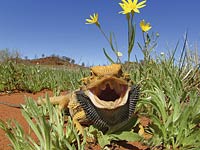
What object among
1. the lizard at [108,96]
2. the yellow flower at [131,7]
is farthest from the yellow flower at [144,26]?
the lizard at [108,96]

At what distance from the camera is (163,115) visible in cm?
188

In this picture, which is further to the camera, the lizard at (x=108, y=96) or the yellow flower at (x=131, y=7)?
the yellow flower at (x=131, y=7)

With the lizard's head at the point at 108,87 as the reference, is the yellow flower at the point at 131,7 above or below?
above

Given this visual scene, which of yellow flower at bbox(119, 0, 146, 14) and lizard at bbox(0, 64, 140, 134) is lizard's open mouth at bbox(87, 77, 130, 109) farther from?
yellow flower at bbox(119, 0, 146, 14)

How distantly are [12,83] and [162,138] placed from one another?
4381mm

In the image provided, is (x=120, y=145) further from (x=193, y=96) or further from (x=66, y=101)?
(x=66, y=101)

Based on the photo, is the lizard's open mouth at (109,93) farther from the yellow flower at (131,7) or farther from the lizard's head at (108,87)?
the yellow flower at (131,7)

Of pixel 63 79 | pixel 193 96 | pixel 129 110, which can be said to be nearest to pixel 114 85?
pixel 129 110

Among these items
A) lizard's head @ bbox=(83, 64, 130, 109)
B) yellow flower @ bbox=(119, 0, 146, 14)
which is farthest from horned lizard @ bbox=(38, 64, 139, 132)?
yellow flower @ bbox=(119, 0, 146, 14)

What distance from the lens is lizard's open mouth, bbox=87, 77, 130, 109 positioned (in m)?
1.60

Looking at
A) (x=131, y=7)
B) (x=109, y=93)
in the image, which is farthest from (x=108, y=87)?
(x=131, y=7)

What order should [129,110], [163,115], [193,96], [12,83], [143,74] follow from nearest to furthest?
1. [129,110]
2. [163,115]
3. [193,96]
4. [143,74]
5. [12,83]

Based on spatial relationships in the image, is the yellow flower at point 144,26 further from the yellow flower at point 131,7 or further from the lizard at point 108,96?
the lizard at point 108,96

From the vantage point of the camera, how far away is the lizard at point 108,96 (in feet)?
5.25
